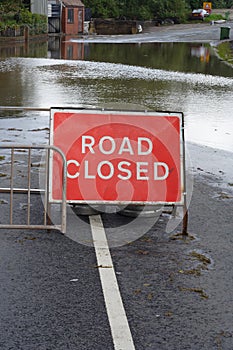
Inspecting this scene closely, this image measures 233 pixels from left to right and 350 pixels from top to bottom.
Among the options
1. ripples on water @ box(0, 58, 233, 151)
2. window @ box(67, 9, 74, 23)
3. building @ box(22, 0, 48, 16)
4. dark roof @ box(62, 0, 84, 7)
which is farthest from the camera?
dark roof @ box(62, 0, 84, 7)

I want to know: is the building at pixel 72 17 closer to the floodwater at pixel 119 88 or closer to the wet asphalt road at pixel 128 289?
the floodwater at pixel 119 88

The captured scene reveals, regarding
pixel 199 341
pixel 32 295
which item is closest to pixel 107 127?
pixel 32 295

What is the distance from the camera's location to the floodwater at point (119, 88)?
14.6m

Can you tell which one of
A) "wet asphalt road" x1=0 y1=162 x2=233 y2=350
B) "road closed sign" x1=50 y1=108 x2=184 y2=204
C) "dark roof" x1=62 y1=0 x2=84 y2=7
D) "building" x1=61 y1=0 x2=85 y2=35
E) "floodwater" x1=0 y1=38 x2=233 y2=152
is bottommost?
"building" x1=61 y1=0 x2=85 y2=35

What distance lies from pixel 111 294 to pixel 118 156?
2.23 metres

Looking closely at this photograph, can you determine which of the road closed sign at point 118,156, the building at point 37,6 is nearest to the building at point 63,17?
the building at point 37,6

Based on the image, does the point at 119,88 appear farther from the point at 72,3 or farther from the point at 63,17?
the point at 72,3

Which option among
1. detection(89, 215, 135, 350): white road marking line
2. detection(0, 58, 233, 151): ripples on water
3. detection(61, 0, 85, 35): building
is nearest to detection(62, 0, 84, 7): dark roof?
detection(61, 0, 85, 35): building

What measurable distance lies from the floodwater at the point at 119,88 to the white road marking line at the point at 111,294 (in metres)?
2.01

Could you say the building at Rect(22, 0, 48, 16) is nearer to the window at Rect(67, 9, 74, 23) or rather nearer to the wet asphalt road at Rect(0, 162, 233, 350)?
the window at Rect(67, 9, 74, 23)

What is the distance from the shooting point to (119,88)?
74.2 feet

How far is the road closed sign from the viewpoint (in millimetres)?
7602

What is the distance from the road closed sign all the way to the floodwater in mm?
872

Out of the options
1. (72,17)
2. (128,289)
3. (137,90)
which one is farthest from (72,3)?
(128,289)
